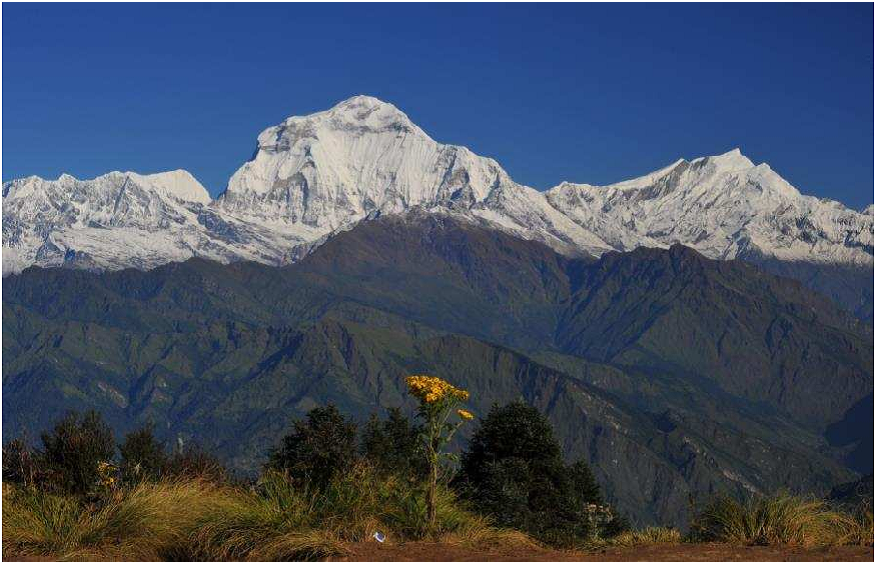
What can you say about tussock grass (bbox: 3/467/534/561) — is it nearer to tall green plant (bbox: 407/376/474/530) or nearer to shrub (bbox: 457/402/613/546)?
tall green plant (bbox: 407/376/474/530)

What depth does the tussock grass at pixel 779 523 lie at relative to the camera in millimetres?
24141

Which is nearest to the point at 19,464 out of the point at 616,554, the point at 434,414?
the point at 434,414

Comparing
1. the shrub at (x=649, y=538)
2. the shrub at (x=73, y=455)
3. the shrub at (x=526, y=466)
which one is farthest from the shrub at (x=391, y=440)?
the shrub at (x=649, y=538)

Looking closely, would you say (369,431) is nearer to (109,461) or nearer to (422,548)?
(109,461)

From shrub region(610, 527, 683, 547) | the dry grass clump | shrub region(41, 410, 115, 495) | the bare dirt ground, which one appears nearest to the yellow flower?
the bare dirt ground

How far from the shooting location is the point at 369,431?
76.2 m

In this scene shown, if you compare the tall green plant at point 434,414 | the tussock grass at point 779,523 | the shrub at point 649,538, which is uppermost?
the tall green plant at point 434,414

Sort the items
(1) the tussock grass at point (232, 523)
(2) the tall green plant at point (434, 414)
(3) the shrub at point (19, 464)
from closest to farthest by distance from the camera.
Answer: (1) the tussock grass at point (232, 523), (2) the tall green plant at point (434, 414), (3) the shrub at point (19, 464)

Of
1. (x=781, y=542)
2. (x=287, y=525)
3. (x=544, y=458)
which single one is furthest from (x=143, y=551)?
(x=544, y=458)

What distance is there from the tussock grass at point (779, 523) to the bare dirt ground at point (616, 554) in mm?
728

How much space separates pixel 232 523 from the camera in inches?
899

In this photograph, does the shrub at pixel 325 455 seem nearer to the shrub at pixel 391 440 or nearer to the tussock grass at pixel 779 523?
the tussock grass at pixel 779 523

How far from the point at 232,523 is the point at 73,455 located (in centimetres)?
740

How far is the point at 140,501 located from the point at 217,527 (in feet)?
7.56
